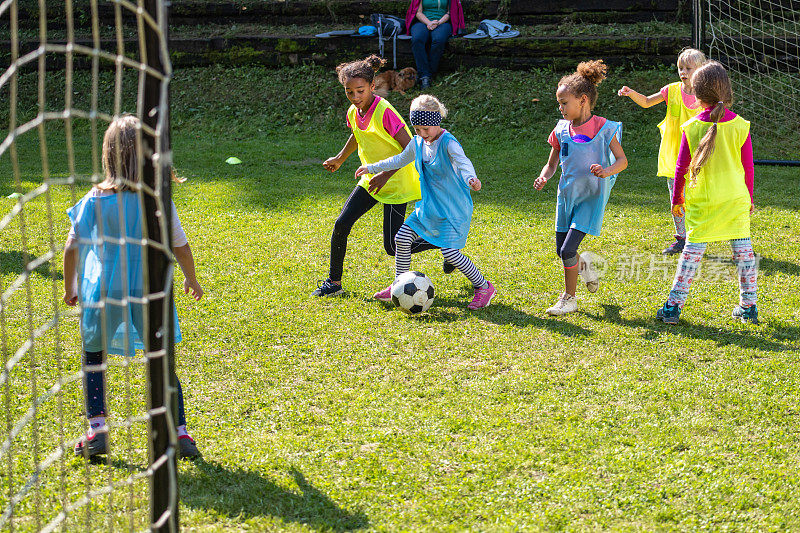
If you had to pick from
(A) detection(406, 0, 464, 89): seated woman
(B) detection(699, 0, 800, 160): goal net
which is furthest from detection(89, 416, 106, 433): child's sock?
(A) detection(406, 0, 464, 89): seated woman

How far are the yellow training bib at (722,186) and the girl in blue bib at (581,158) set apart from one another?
456mm

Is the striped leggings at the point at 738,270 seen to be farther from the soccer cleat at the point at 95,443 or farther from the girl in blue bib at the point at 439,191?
the soccer cleat at the point at 95,443

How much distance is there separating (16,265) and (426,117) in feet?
10.4

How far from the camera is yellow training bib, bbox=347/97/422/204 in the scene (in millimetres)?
5328

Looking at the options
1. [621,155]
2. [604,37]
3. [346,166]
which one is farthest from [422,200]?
[604,37]

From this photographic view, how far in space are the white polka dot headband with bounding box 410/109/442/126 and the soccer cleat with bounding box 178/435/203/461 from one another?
2480 mm

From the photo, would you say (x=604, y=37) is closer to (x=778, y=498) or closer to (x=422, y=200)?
(x=422, y=200)

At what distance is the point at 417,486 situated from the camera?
3201mm

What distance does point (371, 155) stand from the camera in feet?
17.9

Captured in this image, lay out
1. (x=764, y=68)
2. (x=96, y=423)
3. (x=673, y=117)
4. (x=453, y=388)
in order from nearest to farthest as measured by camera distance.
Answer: (x=96, y=423) < (x=453, y=388) < (x=673, y=117) < (x=764, y=68)

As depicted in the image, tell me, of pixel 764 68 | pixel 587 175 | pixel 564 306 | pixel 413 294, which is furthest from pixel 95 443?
pixel 764 68

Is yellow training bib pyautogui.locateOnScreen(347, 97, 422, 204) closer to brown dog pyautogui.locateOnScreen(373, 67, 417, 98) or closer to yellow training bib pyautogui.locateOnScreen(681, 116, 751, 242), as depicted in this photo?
yellow training bib pyautogui.locateOnScreen(681, 116, 751, 242)

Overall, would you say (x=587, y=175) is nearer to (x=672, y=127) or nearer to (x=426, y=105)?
(x=426, y=105)

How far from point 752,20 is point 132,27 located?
10445mm
